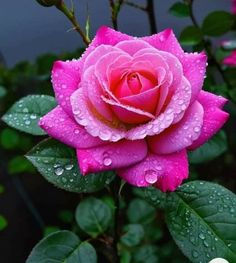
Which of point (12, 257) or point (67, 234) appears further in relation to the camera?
point (12, 257)

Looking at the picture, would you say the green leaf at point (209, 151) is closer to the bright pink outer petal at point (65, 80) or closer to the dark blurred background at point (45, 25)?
the bright pink outer petal at point (65, 80)

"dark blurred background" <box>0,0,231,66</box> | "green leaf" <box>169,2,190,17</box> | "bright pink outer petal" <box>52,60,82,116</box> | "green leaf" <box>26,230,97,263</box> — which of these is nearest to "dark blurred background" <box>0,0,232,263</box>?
"dark blurred background" <box>0,0,231,66</box>

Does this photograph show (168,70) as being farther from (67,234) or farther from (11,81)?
(11,81)

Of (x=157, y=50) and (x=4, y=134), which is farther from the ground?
(x=157, y=50)

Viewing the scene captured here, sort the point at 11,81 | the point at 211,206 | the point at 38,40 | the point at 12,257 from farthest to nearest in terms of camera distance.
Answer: the point at 38,40 → the point at 12,257 → the point at 11,81 → the point at 211,206

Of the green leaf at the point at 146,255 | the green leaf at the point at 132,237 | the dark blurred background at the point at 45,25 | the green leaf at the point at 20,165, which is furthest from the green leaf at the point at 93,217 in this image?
the dark blurred background at the point at 45,25

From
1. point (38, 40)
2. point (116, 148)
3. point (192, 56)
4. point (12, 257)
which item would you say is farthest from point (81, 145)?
point (38, 40)

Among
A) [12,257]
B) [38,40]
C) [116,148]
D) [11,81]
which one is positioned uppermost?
[116,148]

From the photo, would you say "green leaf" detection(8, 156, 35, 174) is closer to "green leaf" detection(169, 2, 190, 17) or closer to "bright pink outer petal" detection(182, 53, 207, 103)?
"green leaf" detection(169, 2, 190, 17)
